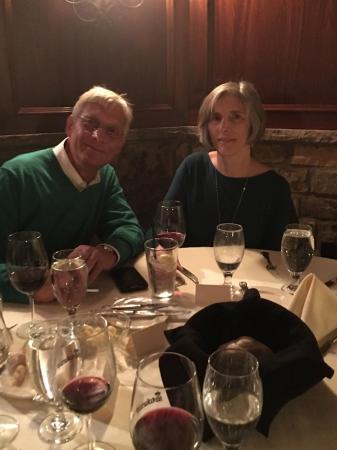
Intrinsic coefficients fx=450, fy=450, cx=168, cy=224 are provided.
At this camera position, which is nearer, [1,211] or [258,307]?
[258,307]

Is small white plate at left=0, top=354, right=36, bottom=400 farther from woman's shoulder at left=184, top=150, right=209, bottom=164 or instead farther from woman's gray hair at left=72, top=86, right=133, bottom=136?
woman's shoulder at left=184, top=150, right=209, bottom=164

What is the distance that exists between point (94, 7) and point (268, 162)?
1.27m

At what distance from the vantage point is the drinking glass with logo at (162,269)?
1136 millimetres

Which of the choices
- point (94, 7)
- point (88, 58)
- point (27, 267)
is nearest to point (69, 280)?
point (27, 267)

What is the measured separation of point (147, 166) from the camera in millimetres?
2793

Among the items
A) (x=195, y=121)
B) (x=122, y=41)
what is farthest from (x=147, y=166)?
(x=122, y=41)

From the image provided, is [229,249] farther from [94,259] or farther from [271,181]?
[271,181]

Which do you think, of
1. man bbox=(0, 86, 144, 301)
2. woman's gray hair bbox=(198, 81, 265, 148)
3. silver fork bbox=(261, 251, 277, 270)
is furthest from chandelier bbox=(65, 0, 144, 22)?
silver fork bbox=(261, 251, 277, 270)

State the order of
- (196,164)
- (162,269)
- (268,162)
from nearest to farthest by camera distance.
→ 1. (162,269)
2. (196,164)
3. (268,162)

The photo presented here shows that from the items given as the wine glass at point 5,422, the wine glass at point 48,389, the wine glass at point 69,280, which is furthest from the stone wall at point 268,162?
the wine glass at point 48,389

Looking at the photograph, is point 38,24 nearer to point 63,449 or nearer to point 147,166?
point 147,166

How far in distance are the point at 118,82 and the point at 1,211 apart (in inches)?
55.7

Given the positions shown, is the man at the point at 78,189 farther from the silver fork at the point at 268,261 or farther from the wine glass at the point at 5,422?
the wine glass at the point at 5,422

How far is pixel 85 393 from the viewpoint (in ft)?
2.20
